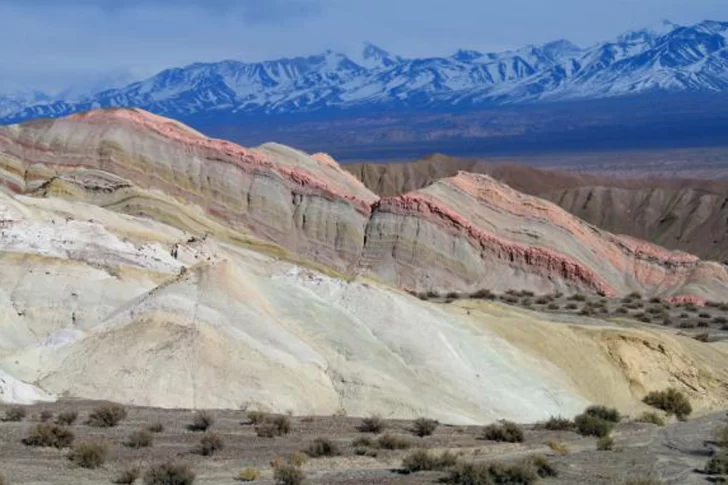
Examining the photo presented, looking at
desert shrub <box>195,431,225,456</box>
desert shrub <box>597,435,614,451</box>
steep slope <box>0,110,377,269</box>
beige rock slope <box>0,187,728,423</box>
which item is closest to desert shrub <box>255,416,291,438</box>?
desert shrub <box>195,431,225,456</box>

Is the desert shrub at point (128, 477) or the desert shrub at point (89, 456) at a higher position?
the desert shrub at point (89, 456)

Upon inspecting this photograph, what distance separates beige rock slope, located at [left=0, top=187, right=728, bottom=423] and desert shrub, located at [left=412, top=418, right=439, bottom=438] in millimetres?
1678

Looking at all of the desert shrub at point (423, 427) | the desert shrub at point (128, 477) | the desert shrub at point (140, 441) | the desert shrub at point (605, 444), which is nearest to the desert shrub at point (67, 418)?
the desert shrub at point (140, 441)

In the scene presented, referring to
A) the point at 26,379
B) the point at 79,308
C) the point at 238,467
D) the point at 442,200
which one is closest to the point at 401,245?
the point at 442,200

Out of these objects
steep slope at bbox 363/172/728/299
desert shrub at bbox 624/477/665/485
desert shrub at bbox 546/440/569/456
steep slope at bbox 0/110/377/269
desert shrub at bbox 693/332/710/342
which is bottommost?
desert shrub at bbox 624/477/665/485

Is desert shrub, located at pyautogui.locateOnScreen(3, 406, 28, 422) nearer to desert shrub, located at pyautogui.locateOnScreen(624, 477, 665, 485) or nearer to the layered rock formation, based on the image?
desert shrub, located at pyautogui.locateOnScreen(624, 477, 665, 485)

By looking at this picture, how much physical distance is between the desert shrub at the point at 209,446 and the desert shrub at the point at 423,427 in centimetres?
327

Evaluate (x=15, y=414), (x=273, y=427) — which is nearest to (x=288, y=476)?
(x=273, y=427)

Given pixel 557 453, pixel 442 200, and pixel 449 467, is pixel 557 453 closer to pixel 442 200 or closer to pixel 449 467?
pixel 449 467

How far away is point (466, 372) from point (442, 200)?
25900 mm

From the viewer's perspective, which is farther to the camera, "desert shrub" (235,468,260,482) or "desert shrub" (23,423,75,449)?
"desert shrub" (23,423,75,449)

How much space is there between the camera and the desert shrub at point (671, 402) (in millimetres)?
24266

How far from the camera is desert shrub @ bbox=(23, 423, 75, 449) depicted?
17219 mm

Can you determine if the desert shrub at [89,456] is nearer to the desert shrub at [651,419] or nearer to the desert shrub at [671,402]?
the desert shrub at [651,419]
